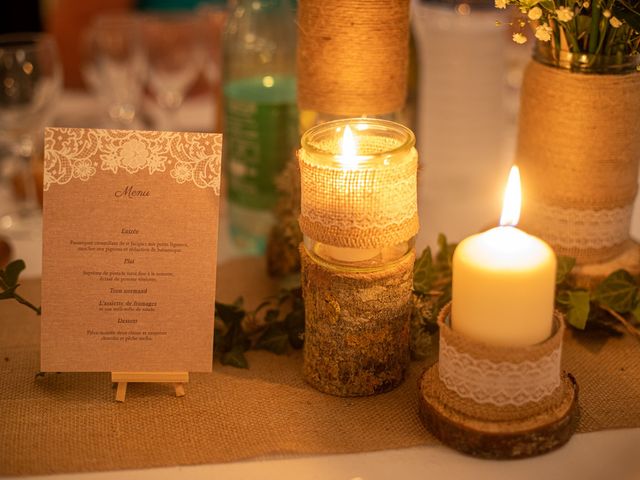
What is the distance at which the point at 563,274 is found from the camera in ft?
3.33

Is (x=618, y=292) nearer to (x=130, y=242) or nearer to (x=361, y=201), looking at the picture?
(x=361, y=201)

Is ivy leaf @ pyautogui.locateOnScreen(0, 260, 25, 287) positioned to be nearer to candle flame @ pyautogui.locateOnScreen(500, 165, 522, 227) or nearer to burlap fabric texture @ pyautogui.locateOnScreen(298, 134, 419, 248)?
burlap fabric texture @ pyautogui.locateOnScreen(298, 134, 419, 248)

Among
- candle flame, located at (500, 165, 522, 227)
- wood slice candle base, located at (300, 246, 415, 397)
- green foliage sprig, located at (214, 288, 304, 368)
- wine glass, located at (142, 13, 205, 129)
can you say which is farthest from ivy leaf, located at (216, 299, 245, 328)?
wine glass, located at (142, 13, 205, 129)

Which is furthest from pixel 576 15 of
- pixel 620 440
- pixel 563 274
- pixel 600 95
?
pixel 620 440

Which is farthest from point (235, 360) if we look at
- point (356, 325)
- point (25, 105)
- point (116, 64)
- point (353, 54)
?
point (116, 64)

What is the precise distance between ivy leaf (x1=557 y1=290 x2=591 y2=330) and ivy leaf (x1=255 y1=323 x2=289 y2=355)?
322mm

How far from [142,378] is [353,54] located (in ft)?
1.46

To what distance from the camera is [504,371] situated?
2.70ft

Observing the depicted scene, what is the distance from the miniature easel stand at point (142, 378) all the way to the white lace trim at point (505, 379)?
292mm

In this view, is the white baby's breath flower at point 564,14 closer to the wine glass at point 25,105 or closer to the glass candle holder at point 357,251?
the glass candle holder at point 357,251

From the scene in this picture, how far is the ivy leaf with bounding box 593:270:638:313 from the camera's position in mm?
1027

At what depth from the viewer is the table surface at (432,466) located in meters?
0.83

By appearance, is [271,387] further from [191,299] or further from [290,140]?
[290,140]

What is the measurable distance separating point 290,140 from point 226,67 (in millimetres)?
202
